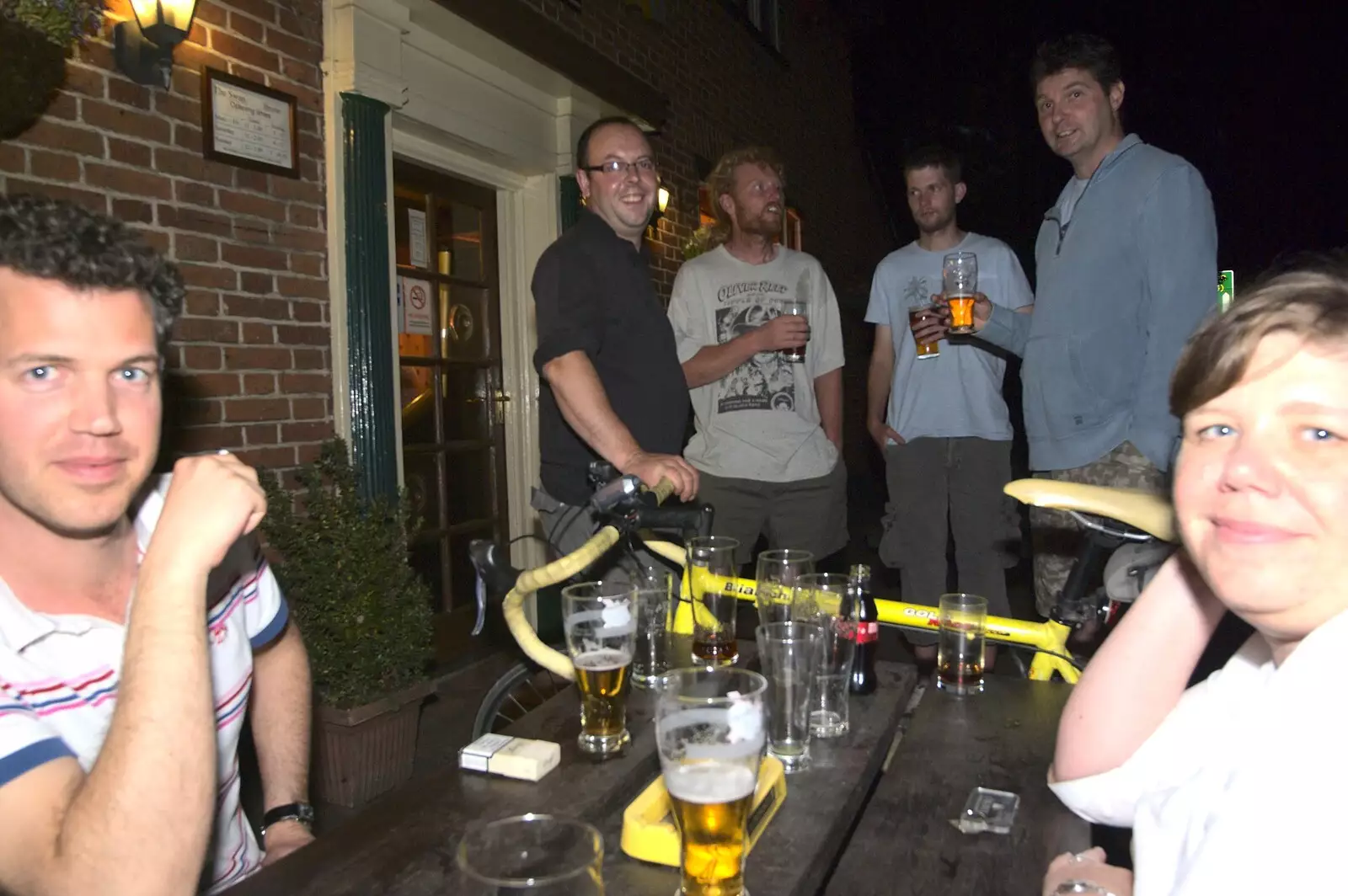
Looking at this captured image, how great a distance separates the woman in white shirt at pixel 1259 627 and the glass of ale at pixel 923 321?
1.96 meters

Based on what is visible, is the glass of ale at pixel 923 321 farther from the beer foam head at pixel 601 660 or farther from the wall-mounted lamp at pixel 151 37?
the wall-mounted lamp at pixel 151 37

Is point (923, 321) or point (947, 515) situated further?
point (947, 515)

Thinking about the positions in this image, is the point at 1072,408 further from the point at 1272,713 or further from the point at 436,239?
the point at 436,239

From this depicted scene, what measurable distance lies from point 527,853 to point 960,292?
2.45 meters

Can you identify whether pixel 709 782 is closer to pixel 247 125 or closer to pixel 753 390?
pixel 753 390

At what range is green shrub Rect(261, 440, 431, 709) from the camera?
115 inches

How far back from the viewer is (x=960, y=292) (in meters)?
2.85

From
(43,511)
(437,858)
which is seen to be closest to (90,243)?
(43,511)

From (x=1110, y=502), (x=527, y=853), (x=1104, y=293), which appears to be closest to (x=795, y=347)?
(x=1104, y=293)

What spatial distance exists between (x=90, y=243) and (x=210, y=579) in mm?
546

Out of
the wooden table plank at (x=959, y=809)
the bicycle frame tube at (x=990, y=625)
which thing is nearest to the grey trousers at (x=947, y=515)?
the bicycle frame tube at (x=990, y=625)

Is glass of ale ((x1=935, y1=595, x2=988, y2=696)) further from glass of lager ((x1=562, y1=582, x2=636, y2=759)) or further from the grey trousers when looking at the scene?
the grey trousers

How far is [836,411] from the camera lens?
12.2ft

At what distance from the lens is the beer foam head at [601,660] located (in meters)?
1.34
